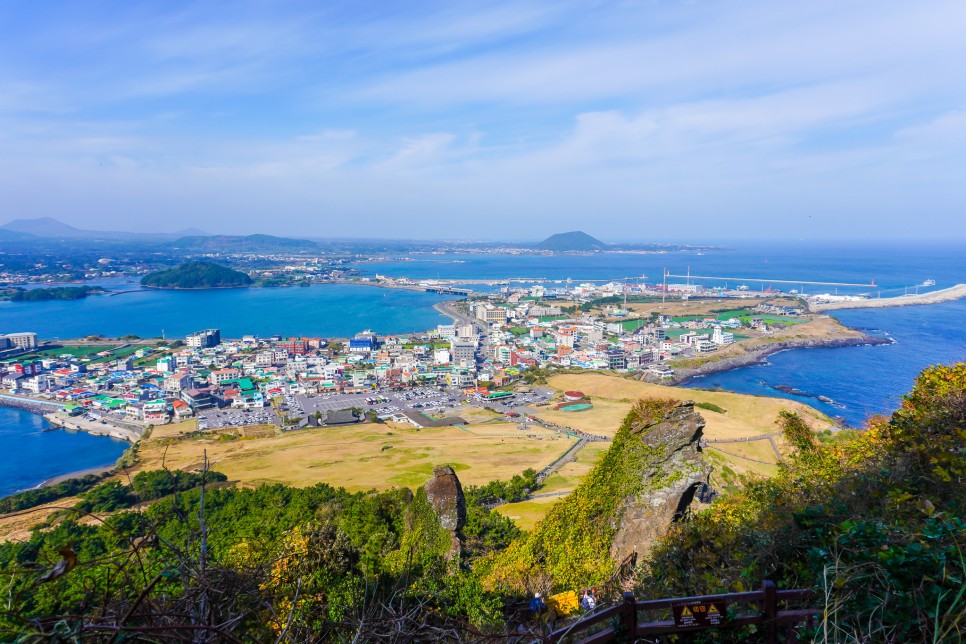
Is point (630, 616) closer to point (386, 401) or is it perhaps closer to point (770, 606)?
point (770, 606)

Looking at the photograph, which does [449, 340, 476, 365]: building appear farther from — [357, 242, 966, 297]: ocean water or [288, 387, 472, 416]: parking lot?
[357, 242, 966, 297]: ocean water

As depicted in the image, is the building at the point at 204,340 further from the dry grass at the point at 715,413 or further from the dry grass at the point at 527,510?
the dry grass at the point at 527,510

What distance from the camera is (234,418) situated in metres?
20.3

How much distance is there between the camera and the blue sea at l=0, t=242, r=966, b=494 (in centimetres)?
1878

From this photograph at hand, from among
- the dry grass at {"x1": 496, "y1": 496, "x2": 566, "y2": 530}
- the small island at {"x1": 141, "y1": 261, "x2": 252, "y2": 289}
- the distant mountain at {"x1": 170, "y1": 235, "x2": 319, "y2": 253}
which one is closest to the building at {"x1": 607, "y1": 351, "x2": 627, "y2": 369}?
the dry grass at {"x1": 496, "y1": 496, "x2": 566, "y2": 530}

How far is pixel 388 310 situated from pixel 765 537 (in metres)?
45.1

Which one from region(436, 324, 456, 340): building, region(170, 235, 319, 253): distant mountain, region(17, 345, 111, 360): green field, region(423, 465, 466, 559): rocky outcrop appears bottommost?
region(17, 345, 111, 360): green field

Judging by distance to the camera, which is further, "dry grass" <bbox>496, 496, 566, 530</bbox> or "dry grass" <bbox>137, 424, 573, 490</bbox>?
"dry grass" <bbox>137, 424, 573, 490</bbox>

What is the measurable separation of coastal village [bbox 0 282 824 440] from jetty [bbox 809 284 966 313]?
390 cm

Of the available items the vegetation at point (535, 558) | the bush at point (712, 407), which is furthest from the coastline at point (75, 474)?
the bush at point (712, 407)

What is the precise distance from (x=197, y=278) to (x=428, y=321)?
3748 centimetres

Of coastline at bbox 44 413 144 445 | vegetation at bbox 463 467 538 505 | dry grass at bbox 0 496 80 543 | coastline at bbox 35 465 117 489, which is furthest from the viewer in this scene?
coastline at bbox 44 413 144 445

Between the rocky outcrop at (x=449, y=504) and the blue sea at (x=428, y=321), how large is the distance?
14430 millimetres

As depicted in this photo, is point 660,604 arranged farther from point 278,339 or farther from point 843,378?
point 278,339
